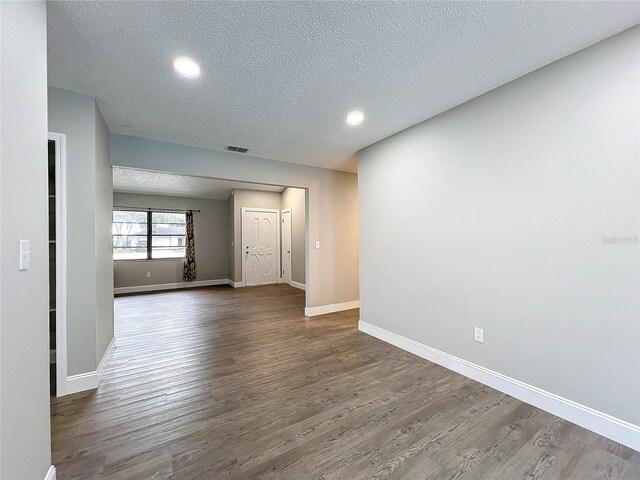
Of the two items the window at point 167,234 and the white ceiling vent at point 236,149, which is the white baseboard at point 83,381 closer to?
the white ceiling vent at point 236,149

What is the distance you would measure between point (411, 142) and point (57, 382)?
3877 millimetres

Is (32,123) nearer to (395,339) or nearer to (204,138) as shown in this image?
(204,138)

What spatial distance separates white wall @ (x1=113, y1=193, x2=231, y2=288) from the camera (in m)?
6.70

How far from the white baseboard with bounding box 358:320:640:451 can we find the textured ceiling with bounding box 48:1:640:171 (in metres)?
2.33

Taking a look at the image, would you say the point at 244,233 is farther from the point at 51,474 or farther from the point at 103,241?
the point at 51,474

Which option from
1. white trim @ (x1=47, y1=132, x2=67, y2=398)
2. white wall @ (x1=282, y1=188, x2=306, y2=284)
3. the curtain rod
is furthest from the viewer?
white wall @ (x1=282, y1=188, x2=306, y2=284)

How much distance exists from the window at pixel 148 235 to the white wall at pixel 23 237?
6.36m

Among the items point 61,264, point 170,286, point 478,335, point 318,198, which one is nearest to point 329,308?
point 318,198

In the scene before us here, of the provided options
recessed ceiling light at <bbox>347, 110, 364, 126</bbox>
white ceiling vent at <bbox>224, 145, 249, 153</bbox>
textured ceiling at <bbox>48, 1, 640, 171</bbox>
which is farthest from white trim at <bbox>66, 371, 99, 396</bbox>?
recessed ceiling light at <bbox>347, 110, 364, 126</bbox>

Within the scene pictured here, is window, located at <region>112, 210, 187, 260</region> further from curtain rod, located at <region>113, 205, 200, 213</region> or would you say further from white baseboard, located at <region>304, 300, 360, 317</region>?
white baseboard, located at <region>304, 300, 360, 317</region>

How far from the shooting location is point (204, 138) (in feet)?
10.5

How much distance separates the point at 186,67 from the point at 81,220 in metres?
1.52

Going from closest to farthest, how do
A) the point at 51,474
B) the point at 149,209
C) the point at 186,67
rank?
1. the point at 51,474
2. the point at 186,67
3. the point at 149,209

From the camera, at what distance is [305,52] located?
1.78m
